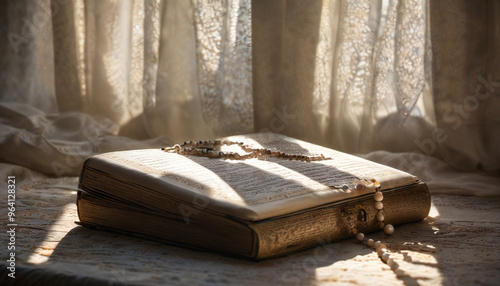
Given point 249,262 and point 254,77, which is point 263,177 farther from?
point 254,77

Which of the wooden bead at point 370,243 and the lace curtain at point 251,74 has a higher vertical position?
the lace curtain at point 251,74

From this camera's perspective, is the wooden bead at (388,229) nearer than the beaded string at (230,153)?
Yes

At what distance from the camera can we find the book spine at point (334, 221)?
1020 millimetres

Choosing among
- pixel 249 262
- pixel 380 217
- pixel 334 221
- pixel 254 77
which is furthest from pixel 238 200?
pixel 254 77

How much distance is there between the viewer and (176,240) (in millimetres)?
1106

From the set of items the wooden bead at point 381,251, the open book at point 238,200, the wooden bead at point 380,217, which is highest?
the open book at point 238,200

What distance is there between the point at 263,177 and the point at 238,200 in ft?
0.58

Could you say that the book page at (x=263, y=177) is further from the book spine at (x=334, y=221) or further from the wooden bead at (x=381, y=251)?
the wooden bead at (x=381, y=251)

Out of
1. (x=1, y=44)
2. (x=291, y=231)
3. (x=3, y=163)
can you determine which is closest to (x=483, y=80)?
(x=291, y=231)

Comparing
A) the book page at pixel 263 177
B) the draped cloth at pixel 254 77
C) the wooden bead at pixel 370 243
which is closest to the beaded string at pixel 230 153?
the book page at pixel 263 177

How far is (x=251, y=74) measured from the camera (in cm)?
216

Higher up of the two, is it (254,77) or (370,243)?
(254,77)

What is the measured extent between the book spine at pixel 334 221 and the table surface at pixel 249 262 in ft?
0.06

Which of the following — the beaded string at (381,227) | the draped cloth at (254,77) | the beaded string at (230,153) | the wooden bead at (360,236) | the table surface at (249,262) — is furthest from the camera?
the draped cloth at (254,77)
